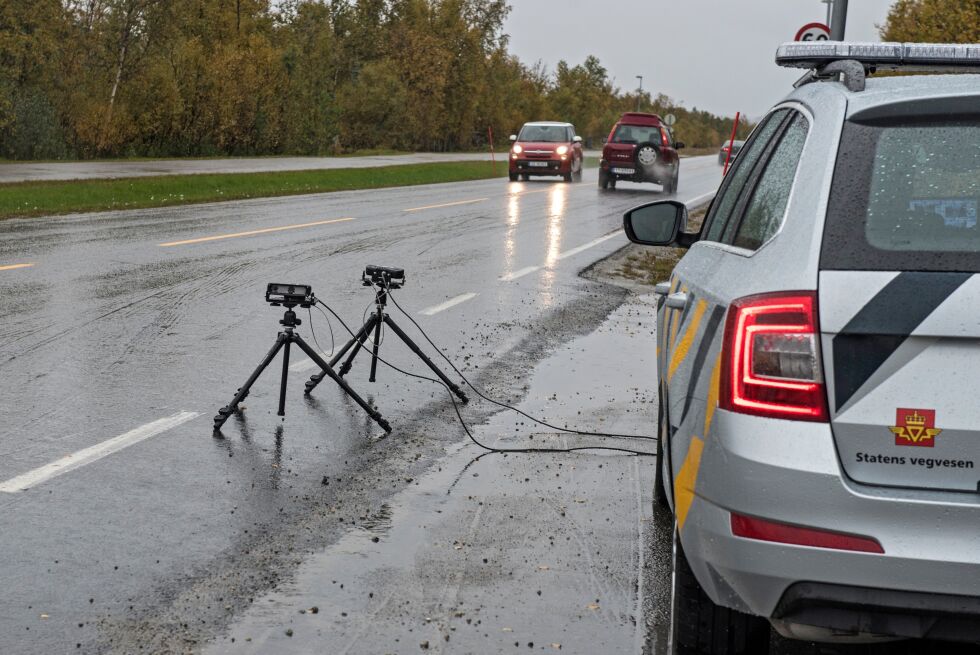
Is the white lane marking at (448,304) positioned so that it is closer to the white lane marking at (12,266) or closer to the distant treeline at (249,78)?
the white lane marking at (12,266)

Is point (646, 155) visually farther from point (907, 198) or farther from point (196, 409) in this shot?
point (907, 198)

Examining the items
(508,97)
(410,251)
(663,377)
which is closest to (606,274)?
(410,251)

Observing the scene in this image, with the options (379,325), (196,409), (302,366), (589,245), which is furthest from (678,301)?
(589,245)

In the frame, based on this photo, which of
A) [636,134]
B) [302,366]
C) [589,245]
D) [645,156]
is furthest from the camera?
[636,134]

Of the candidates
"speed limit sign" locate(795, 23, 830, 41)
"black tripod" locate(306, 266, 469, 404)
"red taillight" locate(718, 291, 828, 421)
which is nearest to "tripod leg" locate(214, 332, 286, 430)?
"black tripod" locate(306, 266, 469, 404)

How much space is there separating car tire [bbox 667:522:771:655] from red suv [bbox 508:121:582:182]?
3741cm

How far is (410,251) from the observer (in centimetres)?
1719

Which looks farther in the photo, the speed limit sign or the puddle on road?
the speed limit sign

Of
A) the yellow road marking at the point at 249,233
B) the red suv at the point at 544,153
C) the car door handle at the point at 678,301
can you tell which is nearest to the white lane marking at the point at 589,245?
the yellow road marking at the point at 249,233

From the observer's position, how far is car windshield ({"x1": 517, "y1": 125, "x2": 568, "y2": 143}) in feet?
138

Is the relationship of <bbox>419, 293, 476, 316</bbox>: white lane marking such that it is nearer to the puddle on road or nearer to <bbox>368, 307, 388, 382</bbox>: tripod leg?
<bbox>368, 307, 388, 382</bbox>: tripod leg

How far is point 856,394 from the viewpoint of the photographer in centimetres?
313

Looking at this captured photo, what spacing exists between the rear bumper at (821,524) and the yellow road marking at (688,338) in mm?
635

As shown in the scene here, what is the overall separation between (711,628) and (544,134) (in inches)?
1544
